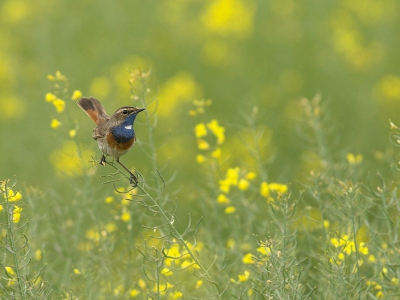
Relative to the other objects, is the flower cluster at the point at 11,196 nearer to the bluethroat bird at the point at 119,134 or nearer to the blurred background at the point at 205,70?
the bluethroat bird at the point at 119,134

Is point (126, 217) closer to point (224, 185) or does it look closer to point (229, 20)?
point (224, 185)

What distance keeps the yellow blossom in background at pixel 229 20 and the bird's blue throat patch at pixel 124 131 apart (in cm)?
605

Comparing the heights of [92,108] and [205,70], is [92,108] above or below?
above

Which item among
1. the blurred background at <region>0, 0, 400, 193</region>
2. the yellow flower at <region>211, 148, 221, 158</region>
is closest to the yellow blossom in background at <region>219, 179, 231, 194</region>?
the yellow flower at <region>211, 148, 221, 158</region>

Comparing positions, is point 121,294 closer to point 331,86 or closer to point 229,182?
point 229,182

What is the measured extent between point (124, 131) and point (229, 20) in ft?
20.4

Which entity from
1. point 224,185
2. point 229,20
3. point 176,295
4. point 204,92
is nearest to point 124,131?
point 176,295

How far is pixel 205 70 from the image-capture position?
10055 mm

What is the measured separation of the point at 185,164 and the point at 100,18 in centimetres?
403

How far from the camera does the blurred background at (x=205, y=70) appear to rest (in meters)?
8.56

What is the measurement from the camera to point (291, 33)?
961 centimetres

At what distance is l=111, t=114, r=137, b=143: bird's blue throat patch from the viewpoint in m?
4.09

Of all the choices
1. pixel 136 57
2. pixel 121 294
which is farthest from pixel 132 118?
pixel 136 57

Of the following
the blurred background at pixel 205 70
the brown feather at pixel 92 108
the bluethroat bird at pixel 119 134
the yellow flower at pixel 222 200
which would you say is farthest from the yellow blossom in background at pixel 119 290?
the blurred background at pixel 205 70
